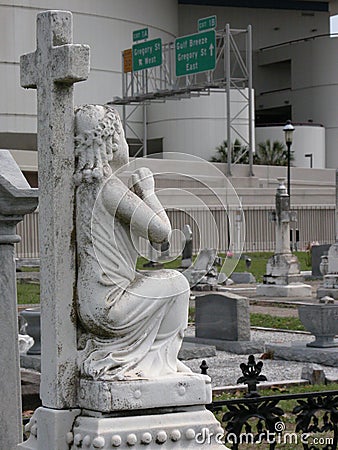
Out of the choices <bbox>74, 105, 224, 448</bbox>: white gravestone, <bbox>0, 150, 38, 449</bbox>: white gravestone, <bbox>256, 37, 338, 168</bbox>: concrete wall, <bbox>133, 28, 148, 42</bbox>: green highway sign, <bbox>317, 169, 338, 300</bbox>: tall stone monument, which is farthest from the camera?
<bbox>256, 37, 338, 168</bbox>: concrete wall

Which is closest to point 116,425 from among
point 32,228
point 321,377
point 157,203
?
point 157,203

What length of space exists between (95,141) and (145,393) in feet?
4.17

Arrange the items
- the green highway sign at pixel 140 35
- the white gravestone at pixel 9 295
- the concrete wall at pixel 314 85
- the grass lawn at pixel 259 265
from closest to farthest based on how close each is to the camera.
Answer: the white gravestone at pixel 9 295 < the grass lawn at pixel 259 265 < the green highway sign at pixel 140 35 < the concrete wall at pixel 314 85

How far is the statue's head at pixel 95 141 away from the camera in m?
5.60

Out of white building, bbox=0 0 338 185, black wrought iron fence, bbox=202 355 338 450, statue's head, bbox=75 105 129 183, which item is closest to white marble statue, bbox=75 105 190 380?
statue's head, bbox=75 105 129 183

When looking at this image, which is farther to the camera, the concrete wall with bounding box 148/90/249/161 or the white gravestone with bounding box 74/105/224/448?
the concrete wall with bounding box 148/90/249/161

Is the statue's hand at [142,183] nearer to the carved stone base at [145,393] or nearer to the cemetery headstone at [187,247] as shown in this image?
the cemetery headstone at [187,247]

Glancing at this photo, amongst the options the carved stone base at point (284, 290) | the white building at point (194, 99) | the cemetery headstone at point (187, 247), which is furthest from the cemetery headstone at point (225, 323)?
the white building at point (194, 99)

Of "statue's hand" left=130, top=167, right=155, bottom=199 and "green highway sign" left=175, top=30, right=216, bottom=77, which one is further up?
"green highway sign" left=175, top=30, right=216, bottom=77

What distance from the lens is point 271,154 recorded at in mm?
66250

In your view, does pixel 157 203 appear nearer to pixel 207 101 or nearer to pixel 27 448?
pixel 27 448

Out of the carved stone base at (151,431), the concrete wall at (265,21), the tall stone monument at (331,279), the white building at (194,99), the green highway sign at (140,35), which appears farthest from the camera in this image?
the concrete wall at (265,21)

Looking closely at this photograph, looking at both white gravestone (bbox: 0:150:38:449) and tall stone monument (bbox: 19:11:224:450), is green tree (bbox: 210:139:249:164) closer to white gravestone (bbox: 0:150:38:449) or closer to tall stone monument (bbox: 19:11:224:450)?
white gravestone (bbox: 0:150:38:449)

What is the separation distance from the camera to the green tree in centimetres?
6062
